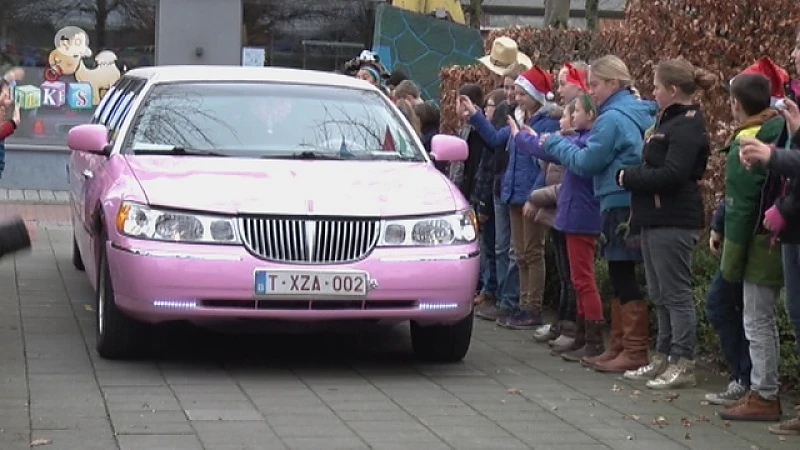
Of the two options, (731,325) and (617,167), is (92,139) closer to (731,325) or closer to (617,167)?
(617,167)

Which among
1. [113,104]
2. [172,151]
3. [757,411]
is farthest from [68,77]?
[757,411]

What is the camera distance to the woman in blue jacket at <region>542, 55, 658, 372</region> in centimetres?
902

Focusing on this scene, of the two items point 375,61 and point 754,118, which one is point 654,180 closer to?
point 754,118

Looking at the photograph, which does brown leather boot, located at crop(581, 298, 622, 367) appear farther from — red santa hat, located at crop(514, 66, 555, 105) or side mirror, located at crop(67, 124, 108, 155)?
side mirror, located at crop(67, 124, 108, 155)

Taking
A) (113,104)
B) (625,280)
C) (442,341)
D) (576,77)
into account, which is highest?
(576,77)

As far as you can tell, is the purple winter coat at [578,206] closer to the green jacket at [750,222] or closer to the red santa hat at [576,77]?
the red santa hat at [576,77]

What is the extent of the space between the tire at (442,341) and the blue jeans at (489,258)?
7.94 feet

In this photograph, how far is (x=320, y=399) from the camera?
8055 mm

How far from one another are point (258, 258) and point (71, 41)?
43.2 feet

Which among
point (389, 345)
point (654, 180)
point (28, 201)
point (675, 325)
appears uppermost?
point (654, 180)

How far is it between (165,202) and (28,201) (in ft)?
38.0

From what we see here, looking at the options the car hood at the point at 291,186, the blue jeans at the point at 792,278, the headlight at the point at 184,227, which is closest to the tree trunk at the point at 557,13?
the car hood at the point at 291,186

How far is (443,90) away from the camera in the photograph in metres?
16.6

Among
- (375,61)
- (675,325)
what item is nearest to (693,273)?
(675,325)
